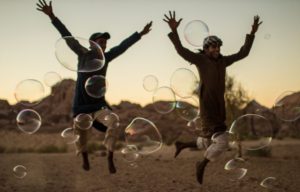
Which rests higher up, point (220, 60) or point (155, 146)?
point (220, 60)

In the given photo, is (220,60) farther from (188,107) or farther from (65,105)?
(65,105)

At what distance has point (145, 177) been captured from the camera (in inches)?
478

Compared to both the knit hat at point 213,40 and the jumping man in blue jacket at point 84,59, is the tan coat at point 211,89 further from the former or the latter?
the jumping man in blue jacket at point 84,59

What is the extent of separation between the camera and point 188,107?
859 cm

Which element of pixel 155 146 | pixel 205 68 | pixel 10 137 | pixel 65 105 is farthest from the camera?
pixel 65 105

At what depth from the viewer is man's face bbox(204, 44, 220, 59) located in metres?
7.18

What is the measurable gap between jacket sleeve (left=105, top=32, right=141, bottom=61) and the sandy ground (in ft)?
12.8

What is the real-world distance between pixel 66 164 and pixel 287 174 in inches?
221

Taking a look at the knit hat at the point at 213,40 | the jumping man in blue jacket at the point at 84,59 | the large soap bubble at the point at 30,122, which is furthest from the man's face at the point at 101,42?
the large soap bubble at the point at 30,122

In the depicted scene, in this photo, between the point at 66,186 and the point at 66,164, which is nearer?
the point at 66,186

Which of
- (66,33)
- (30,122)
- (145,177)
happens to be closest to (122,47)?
(66,33)

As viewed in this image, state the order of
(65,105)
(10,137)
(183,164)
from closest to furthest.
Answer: (183,164), (10,137), (65,105)

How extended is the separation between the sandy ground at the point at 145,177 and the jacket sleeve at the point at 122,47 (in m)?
3.89

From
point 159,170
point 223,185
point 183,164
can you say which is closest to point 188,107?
point 223,185
